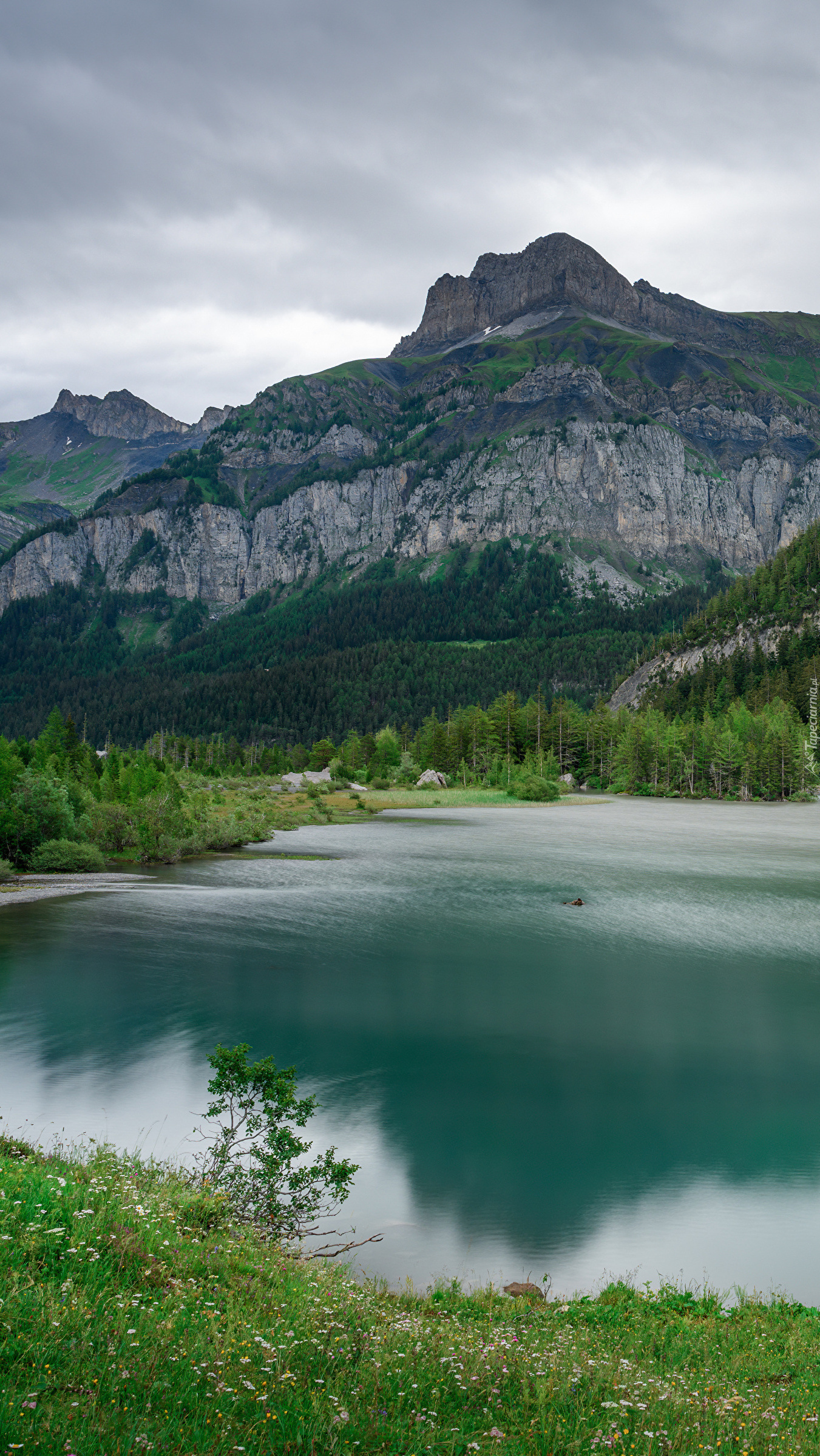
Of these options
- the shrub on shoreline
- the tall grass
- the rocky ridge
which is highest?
the rocky ridge

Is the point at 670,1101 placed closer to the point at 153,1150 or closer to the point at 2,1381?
the point at 153,1150

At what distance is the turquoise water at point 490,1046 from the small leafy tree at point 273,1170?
95 cm

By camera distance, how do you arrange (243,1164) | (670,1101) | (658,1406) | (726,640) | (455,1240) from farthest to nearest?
(726,640)
(670,1101)
(243,1164)
(455,1240)
(658,1406)

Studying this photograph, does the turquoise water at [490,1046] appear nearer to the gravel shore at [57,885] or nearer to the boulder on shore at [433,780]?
the gravel shore at [57,885]

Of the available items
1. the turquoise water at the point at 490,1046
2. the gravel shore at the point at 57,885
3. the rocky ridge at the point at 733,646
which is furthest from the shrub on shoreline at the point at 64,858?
the rocky ridge at the point at 733,646

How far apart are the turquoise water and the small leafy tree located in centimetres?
95

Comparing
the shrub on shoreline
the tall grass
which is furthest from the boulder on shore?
the tall grass

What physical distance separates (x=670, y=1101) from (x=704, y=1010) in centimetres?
822

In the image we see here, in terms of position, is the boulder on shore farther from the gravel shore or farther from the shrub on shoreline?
the gravel shore

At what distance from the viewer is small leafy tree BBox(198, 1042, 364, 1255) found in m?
14.4

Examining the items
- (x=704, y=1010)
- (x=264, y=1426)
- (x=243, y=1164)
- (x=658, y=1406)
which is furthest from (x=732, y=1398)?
(x=704, y=1010)

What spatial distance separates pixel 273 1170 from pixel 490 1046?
11.9 meters

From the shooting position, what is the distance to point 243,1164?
17.2m

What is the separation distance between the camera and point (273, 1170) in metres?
14.9
